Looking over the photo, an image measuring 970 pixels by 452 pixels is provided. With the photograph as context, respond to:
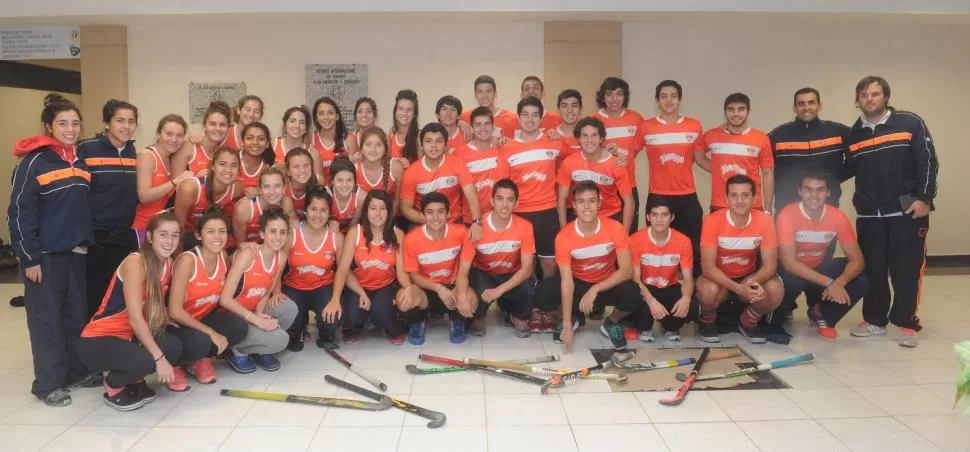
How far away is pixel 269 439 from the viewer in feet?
8.57

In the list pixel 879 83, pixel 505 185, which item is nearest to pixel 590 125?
pixel 505 185

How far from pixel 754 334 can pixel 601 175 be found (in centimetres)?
144

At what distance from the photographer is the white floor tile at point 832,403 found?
2836 millimetres

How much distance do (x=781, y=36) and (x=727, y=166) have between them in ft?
8.68

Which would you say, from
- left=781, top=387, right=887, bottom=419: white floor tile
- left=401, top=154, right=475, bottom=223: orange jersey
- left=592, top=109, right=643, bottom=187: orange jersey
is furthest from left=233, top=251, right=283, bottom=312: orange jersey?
left=781, top=387, right=887, bottom=419: white floor tile

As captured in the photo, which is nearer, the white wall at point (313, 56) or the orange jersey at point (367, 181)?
the orange jersey at point (367, 181)

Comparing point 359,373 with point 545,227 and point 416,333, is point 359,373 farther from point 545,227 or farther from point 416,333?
point 545,227

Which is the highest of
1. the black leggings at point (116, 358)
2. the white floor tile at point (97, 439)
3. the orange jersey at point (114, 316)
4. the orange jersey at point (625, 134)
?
the orange jersey at point (625, 134)

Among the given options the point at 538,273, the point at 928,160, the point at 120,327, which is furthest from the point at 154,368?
the point at 928,160

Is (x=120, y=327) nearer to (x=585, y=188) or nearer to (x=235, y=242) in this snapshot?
(x=235, y=242)

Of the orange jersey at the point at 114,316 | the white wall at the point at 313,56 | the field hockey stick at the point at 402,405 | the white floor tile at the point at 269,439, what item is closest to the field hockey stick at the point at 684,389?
the field hockey stick at the point at 402,405

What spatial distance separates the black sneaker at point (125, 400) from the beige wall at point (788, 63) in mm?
4906

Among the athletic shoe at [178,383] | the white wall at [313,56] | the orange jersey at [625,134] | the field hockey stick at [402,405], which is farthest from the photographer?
the white wall at [313,56]

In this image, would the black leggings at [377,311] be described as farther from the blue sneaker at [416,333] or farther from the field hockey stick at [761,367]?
the field hockey stick at [761,367]
